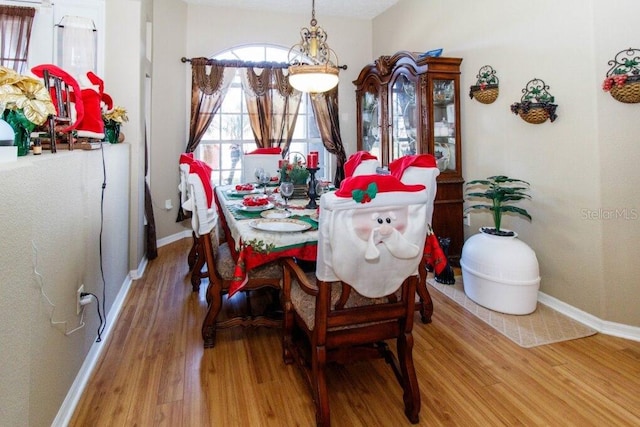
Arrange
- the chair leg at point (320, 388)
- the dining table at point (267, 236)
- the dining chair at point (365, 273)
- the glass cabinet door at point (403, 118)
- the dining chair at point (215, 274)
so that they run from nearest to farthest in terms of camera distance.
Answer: the dining chair at point (365, 273)
the chair leg at point (320, 388)
the dining table at point (267, 236)
the dining chair at point (215, 274)
the glass cabinet door at point (403, 118)

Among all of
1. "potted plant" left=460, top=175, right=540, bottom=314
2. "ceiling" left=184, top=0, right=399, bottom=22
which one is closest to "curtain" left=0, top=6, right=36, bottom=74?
"ceiling" left=184, top=0, right=399, bottom=22

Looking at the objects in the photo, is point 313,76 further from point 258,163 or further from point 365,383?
point 365,383

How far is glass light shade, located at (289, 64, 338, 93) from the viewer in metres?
2.56

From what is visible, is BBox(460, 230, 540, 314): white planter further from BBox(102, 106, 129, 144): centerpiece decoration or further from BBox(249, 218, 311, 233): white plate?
BBox(102, 106, 129, 144): centerpiece decoration

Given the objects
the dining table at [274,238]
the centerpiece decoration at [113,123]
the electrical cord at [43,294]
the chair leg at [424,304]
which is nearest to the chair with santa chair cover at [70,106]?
the centerpiece decoration at [113,123]

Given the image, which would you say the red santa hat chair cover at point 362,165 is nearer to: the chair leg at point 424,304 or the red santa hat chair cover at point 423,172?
the red santa hat chair cover at point 423,172

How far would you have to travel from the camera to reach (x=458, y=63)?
346 cm

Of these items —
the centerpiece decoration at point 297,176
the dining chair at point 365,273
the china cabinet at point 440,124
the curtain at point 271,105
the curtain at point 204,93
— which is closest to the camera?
the dining chair at point 365,273

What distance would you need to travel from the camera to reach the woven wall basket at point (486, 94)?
3077 mm

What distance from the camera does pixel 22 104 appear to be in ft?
4.08

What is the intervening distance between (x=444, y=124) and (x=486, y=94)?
0.53 metres

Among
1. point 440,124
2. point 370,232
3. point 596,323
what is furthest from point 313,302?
point 440,124

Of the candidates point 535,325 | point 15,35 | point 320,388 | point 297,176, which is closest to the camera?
point 320,388

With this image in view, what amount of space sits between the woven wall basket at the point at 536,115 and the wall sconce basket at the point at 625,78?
16.0 inches
